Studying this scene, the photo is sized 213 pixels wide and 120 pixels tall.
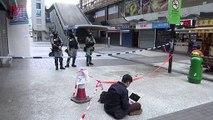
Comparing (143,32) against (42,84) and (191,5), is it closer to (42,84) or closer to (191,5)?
(191,5)

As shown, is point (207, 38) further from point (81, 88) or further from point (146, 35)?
point (146, 35)

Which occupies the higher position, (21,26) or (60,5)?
(60,5)

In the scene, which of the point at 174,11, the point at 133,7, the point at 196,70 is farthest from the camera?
Result: the point at 133,7

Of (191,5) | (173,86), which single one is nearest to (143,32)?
(191,5)

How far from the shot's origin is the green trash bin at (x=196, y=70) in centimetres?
715

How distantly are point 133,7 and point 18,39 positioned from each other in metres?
16.4

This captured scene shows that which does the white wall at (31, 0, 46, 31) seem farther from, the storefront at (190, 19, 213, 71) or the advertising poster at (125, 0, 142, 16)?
the storefront at (190, 19, 213, 71)

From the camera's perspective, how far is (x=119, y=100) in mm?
4051

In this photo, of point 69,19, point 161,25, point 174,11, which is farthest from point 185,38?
point 69,19

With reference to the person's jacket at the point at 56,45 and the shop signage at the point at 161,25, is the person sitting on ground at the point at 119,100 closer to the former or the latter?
the person's jacket at the point at 56,45

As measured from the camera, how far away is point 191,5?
16625 millimetres

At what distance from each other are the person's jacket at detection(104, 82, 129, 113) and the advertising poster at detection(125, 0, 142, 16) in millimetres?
20569

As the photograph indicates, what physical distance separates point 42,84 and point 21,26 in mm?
6387

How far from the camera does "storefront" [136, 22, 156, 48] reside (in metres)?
20.7
